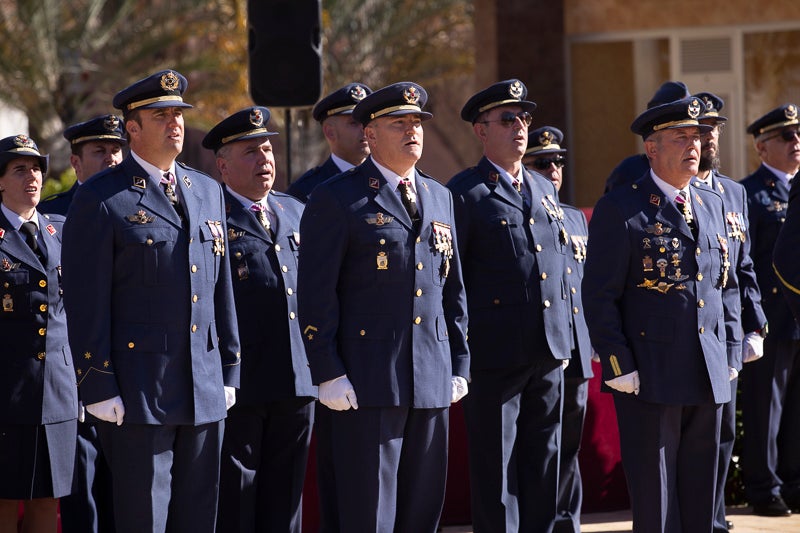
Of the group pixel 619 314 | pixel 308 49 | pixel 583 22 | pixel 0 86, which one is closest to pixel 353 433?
pixel 619 314

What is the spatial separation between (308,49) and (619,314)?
3.73 m

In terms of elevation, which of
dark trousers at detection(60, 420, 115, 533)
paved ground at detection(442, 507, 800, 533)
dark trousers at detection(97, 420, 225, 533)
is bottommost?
paved ground at detection(442, 507, 800, 533)

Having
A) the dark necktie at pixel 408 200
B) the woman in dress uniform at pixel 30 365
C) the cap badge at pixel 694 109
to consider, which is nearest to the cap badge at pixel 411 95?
the dark necktie at pixel 408 200

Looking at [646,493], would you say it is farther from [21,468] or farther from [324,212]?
[21,468]

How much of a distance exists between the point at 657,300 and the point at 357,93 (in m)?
2.04

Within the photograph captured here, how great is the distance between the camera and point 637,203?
5.89 m

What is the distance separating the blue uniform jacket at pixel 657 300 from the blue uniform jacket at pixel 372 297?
758 millimetres

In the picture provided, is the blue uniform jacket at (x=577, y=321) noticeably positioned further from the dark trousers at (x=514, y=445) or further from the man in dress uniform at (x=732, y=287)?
the man in dress uniform at (x=732, y=287)

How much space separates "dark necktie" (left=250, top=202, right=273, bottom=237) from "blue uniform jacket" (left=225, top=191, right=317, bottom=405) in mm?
28

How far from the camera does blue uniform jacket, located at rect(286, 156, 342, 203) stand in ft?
22.6

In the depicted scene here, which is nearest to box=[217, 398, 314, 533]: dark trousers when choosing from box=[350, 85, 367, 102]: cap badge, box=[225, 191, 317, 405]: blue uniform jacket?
box=[225, 191, 317, 405]: blue uniform jacket

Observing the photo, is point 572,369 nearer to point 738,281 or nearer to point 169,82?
point 738,281

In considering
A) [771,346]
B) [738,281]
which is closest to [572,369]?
[738,281]

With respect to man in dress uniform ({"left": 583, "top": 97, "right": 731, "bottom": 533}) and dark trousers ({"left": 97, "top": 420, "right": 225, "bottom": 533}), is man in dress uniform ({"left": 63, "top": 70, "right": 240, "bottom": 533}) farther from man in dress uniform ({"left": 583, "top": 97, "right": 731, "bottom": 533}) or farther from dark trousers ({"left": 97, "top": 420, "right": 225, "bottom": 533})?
man in dress uniform ({"left": 583, "top": 97, "right": 731, "bottom": 533})
